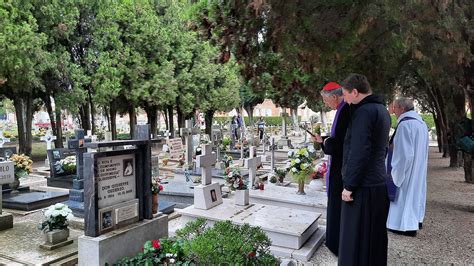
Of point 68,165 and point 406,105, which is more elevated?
point 406,105

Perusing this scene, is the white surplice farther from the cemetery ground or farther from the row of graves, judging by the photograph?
the row of graves

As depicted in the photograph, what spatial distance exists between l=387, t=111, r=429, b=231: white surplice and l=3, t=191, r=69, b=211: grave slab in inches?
284

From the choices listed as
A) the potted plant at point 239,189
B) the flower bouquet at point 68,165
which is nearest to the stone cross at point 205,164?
the potted plant at point 239,189

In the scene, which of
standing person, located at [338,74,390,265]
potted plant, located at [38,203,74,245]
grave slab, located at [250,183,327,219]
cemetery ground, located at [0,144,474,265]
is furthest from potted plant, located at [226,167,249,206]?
standing person, located at [338,74,390,265]

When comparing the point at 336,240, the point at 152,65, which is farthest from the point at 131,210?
the point at 152,65

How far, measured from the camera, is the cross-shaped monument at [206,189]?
620 cm

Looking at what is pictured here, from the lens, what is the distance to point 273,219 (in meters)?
5.70

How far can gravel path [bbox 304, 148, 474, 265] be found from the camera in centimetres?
511

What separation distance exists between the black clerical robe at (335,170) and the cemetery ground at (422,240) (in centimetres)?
42

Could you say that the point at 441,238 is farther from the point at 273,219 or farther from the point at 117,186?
the point at 117,186

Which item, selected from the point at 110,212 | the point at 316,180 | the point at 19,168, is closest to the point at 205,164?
the point at 110,212

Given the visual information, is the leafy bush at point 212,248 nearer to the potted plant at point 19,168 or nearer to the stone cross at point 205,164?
the stone cross at point 205,164

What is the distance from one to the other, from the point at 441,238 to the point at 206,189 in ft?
12.6

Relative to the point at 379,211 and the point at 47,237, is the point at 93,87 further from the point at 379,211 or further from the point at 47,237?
the point at 379,211
